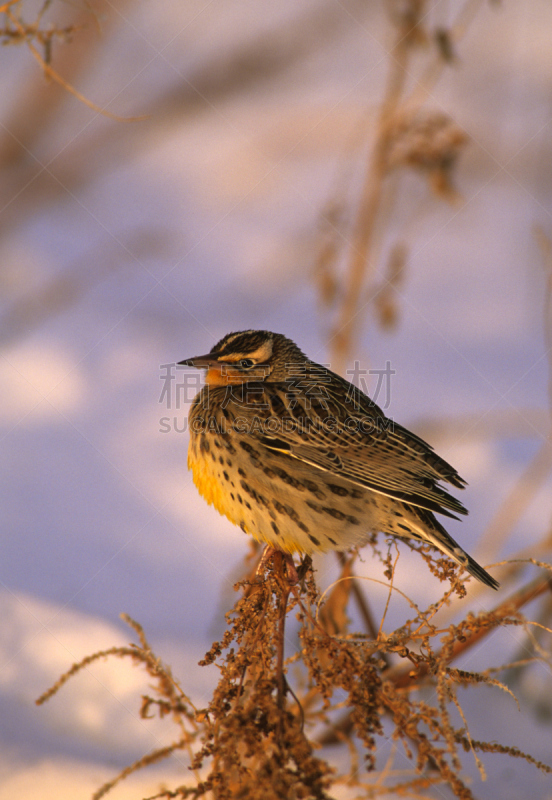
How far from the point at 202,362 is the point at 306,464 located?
0.90 m

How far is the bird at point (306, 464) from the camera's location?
376cm

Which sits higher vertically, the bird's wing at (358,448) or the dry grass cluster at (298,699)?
the bird's wing at (358,448)

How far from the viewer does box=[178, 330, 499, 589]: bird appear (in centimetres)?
376

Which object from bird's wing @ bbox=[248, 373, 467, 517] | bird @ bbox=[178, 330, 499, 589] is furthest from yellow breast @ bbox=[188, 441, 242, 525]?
bird's wing @ bbox=[248, 373, 467, 517]

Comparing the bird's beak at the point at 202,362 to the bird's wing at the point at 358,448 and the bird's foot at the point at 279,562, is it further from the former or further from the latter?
the bird's foot at the point at 279,562

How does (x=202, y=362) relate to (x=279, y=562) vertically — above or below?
above

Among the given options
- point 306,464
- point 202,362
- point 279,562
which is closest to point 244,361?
point 202,362

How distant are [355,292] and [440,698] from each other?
8.71 ft

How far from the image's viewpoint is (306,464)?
404 centimetres

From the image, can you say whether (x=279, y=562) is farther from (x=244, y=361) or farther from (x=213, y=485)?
(x=244, y=361)

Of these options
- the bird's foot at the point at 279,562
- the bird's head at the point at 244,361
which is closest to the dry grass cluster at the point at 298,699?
the bird's foot at the point at 279,562

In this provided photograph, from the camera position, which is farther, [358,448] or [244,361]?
[244,361]

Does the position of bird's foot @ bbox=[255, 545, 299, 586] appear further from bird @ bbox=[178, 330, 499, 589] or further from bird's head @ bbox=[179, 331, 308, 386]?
bird's head @ bbox=[179, 331, 308, 386]

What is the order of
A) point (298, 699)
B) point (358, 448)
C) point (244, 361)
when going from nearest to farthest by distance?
point (298, 699) < point (358, 448) < point (244, 361)
